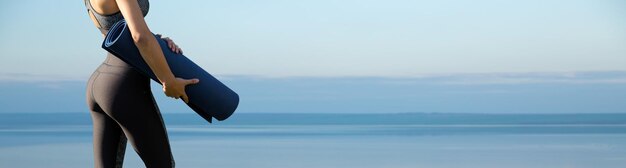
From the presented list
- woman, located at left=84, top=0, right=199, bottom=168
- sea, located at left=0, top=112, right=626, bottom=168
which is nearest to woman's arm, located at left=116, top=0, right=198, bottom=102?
woman, located at left=84, top=0, right=199, bottom=168

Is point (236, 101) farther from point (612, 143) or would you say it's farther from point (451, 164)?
point (612, 143)

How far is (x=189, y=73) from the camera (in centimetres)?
265

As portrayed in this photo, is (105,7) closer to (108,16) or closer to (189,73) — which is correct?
(108,16)

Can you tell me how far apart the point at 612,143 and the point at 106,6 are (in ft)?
23.1

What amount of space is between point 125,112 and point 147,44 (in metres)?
0.23

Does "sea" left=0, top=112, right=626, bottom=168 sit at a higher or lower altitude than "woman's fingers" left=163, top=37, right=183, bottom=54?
lower

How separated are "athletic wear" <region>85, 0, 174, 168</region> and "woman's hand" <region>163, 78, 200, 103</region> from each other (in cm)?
8

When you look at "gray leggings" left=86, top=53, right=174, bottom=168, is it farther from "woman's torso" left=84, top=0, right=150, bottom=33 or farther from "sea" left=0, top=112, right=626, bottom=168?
"sea" left=0, top=112, right=626, bottom=168

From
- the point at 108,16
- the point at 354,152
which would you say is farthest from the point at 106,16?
the point at 354,152

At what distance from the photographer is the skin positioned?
2.51 metres

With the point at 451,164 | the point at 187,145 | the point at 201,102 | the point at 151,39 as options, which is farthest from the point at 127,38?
the point at 187,145

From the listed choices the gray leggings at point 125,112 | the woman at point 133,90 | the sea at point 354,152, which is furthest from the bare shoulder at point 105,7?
the sea at point 354,152

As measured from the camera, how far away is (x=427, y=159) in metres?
6.76

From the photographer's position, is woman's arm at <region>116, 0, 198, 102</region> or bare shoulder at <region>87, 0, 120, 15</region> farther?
bare shoulder at <region>87, 0, 120, 15</region>
